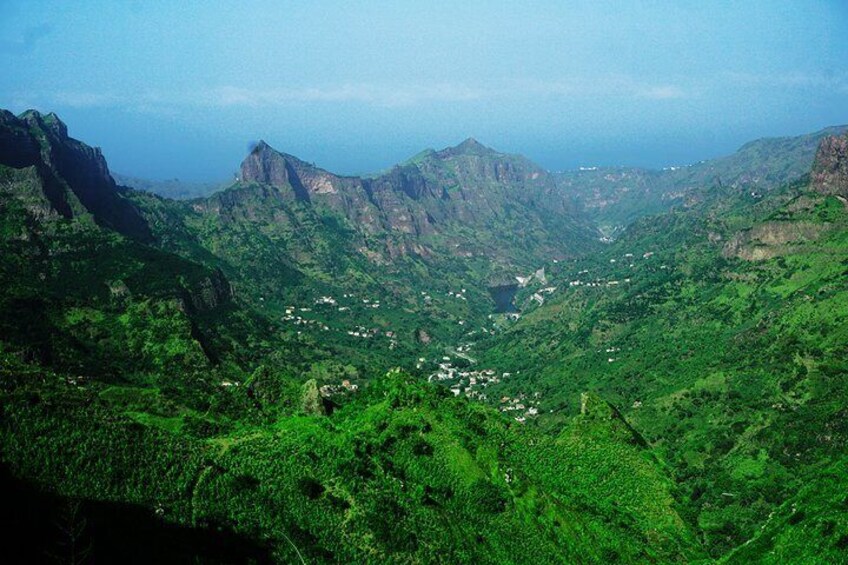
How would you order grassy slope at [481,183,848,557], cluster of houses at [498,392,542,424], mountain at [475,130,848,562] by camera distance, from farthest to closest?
cluster of houses at [498,392,542,424], grassy slope at [481,183,848,557], mountain at [475,130,848,562]

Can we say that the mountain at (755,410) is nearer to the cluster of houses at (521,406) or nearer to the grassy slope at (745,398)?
the grassy slope at (745,398)

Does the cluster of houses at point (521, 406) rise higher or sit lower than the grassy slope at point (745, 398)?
lower

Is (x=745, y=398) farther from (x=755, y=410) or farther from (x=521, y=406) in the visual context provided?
(x=521, y=406)

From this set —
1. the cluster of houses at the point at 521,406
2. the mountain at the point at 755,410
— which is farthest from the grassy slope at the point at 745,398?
the cluster of houses at the point at 521,406

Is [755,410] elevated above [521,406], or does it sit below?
above

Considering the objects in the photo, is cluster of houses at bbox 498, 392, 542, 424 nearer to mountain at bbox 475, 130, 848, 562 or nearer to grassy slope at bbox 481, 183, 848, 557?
mountain at bbox 475, 130, 848, 562

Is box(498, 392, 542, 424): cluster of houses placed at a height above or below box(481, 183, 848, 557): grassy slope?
below

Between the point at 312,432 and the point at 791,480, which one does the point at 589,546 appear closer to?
the point at 312,432

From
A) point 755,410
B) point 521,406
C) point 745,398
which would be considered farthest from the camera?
point 521,406

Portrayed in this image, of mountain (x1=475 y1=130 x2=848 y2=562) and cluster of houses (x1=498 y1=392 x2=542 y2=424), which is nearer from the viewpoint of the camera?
mountain (x1=475 y1=130 x2=848 y2=562)

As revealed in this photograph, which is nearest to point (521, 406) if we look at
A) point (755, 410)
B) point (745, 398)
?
point (745, 398)

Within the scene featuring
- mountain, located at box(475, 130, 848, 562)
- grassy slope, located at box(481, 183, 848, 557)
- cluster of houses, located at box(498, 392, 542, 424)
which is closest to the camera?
mountain, located at box(475, 130, 848, 562)

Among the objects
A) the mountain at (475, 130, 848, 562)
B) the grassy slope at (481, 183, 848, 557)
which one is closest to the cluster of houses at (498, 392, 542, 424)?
the mountain at (475, 130, 848, 562)
